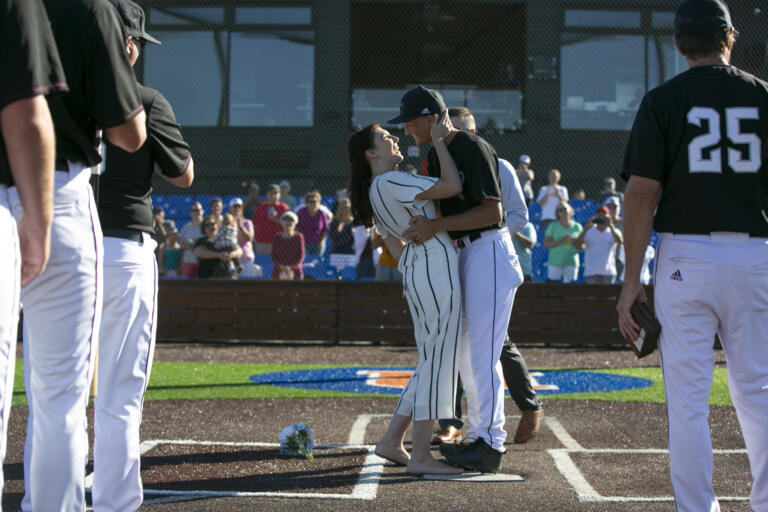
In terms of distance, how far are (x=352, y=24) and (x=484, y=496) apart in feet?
52.6

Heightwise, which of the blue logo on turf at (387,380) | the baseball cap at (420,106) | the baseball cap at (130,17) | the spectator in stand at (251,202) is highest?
the baseball cap at (130,17)

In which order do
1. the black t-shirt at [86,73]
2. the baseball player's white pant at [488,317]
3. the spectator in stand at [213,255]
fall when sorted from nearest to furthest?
the black t-shirt at [86,73]
the baseball player's white pant at [488,317]
the spectator in stand at [213,255]

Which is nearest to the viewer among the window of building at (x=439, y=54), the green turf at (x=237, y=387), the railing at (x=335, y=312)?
the green turf at (x=237, y=387)

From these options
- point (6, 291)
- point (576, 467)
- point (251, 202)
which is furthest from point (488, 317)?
point (251, 202)

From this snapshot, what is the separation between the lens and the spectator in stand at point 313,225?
1318cm

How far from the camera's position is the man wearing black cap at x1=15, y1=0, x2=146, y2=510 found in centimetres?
244

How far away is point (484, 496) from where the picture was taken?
4035 millimetres

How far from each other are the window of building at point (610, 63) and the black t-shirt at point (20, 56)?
16.5 metres

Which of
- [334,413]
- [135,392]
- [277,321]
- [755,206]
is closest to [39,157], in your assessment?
[135,392]

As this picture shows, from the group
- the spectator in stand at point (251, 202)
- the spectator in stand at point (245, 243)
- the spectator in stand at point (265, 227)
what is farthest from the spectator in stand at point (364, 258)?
the spectator in stand at point (251, 202)

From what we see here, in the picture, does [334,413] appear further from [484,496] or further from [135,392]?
[135,392]

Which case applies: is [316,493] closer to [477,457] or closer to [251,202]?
[477,457]

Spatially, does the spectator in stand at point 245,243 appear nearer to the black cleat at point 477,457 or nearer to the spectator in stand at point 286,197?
the spectator in stand at point 286,197

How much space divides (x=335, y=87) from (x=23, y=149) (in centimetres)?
1636
